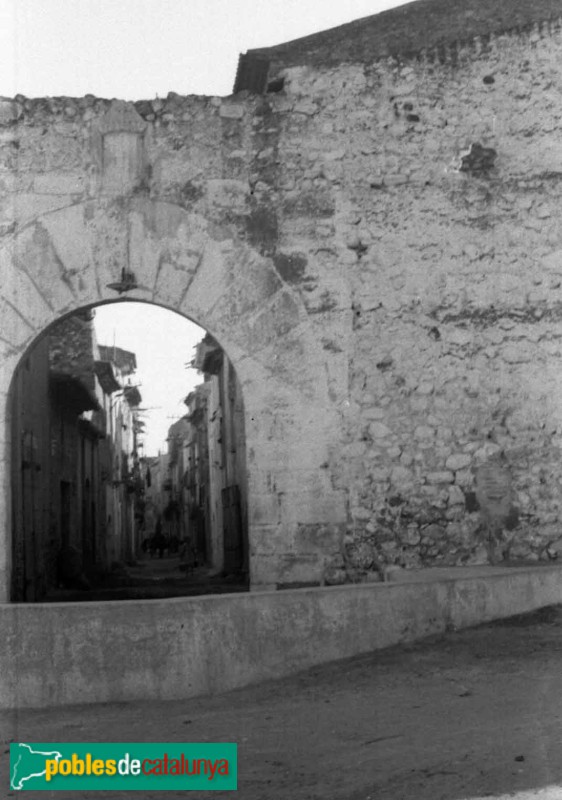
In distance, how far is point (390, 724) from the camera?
12.8ft

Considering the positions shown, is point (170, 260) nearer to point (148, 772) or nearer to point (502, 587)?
point (502, 587)

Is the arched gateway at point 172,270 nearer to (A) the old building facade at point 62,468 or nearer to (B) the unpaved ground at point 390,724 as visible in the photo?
(A) the old building facade at point 62,468

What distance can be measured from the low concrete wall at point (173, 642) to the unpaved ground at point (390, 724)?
3.9 inches

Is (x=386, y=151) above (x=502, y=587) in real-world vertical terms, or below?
above

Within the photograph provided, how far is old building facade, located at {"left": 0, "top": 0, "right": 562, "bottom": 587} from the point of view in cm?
680

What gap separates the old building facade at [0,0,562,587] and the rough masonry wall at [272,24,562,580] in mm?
15

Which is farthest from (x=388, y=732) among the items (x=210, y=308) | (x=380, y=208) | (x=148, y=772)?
(x=380, y=208)

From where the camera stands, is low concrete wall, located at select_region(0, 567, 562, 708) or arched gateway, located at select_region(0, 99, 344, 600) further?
arched gateway, located at select_region(0, 99, 344, 600)

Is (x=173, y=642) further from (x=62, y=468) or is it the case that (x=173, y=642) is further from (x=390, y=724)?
(x=62, y=468)

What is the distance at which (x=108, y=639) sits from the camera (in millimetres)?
4781

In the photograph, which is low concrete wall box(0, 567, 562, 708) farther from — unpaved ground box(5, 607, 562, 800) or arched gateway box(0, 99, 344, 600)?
arched gateway box(0, 99, 344, 600)

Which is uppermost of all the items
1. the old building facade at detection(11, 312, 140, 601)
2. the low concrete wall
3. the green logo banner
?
the old building facade at detection(11, 312, 140, 601)

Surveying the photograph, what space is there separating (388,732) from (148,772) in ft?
3.15

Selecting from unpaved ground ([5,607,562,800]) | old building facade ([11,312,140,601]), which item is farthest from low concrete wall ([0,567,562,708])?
old building facade ([11,312,140,601])
